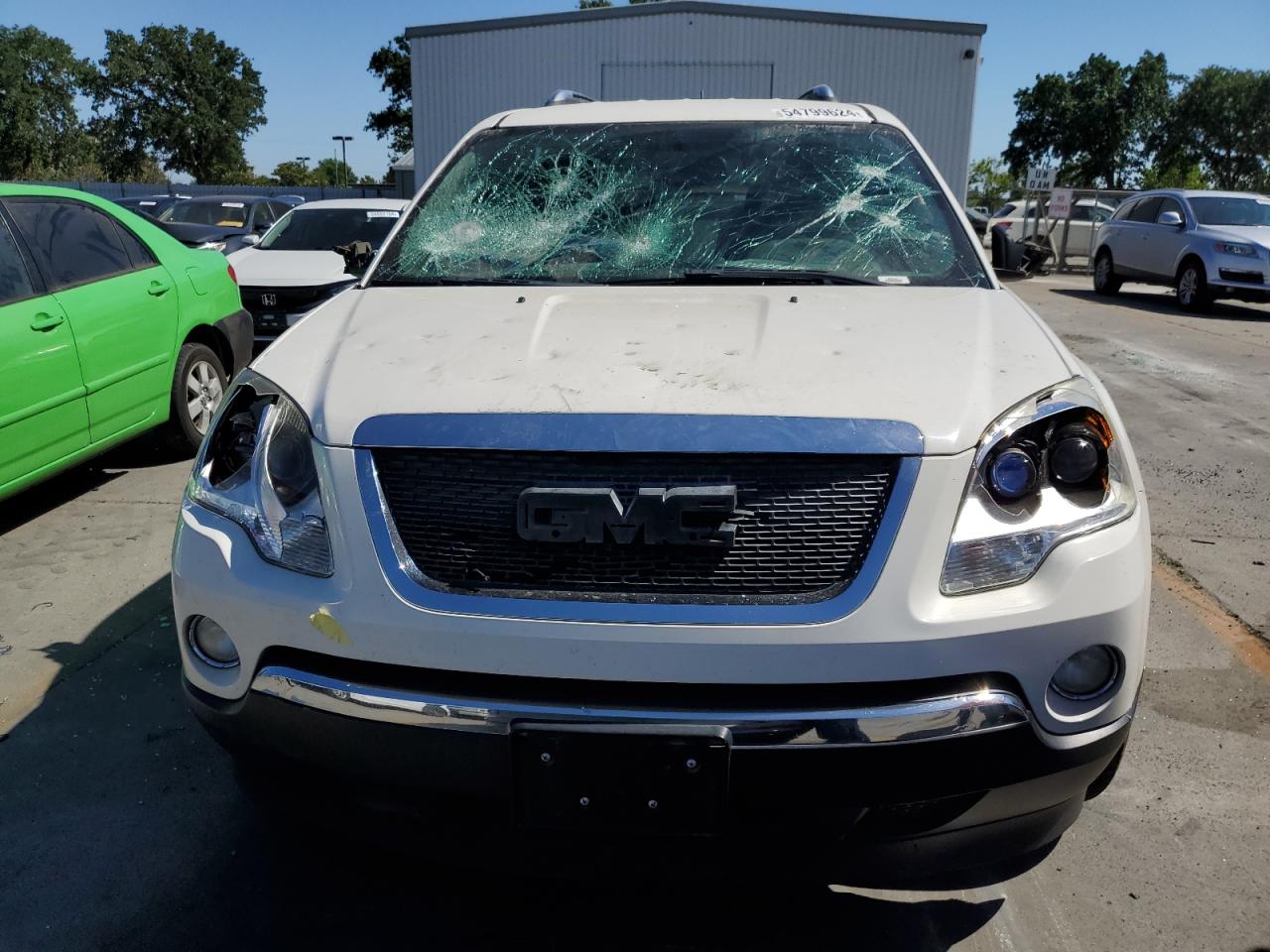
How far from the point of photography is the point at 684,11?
2003 cm

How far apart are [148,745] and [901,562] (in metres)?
2.39

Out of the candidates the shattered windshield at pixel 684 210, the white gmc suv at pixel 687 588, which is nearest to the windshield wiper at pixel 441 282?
the shattered windshield at pixel 684 210

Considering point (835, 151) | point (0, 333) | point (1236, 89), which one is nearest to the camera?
point (835, 151)

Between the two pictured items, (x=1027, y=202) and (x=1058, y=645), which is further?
(x=1027, y=202)

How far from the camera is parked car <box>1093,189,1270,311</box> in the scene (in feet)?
46.2

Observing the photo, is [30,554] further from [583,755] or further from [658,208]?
[583,755]

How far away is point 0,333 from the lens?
4.48 metres

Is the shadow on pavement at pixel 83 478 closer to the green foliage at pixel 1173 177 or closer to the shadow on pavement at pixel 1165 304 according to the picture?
the shadow on pavement at pixel 1165 304

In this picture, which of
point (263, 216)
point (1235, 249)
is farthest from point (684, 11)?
point (1235, 249)

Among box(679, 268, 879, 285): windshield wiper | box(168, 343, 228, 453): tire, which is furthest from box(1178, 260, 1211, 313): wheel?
box(679, 268, 879, 285): windshield wiper

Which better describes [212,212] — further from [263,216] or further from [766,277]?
[766,277]

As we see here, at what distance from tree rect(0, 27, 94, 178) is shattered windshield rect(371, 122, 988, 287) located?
6942 cm

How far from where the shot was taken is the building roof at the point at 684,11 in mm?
19453

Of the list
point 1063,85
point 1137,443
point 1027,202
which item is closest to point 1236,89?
point 1063,85
